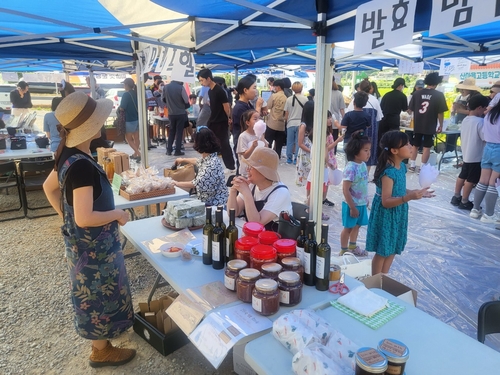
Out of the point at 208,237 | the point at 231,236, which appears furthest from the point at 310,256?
the point at 208,237

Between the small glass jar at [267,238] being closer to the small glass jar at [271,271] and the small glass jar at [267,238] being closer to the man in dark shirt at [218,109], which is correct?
the small glass jar at [271,271]

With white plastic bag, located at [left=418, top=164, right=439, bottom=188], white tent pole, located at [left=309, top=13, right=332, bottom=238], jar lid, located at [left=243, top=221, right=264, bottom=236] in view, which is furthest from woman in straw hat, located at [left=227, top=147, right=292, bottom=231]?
white plastic bag, located at [left=418, top=164, right=439, bottom=188]

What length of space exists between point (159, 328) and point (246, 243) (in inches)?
41.7

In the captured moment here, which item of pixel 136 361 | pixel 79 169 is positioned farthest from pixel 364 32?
pixel 136 361

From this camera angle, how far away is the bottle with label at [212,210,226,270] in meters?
1.82

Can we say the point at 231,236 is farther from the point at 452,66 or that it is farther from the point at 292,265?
the point at 452,66

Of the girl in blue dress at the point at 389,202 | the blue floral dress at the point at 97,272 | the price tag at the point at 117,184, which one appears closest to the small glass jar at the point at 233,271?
the blue floral dress at the point at 97,272

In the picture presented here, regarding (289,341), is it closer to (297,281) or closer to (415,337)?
(297,281)

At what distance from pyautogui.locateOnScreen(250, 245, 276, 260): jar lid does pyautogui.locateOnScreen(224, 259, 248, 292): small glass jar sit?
62 mm

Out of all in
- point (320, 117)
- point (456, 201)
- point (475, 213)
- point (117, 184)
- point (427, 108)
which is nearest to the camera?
Result: point (320, 117)

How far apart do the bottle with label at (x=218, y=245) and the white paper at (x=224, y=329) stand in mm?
374

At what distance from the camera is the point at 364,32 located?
1.80 metres

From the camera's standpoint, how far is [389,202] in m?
2.49

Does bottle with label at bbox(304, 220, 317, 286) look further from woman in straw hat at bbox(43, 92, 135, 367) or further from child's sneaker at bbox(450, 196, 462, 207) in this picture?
child's sneaker at bbox(450, 196, 462, 207)
